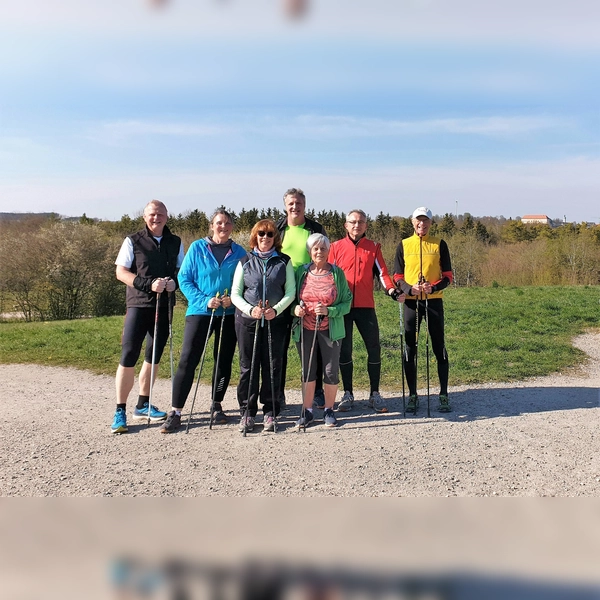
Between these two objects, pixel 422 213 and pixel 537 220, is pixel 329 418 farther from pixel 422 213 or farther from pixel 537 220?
pixel 537 220

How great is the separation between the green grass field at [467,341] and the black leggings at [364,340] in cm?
130

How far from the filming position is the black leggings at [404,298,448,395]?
21.9ft

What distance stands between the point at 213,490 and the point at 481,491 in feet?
6.43

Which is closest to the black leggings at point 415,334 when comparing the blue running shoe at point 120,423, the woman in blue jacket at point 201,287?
the woman in blue jacket at point 201,287

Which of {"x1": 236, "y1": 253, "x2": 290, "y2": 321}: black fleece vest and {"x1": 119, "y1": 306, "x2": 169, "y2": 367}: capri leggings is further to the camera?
{"x1": 119, "y1": 306, "x2": 169, "y2": 367}: capri leggings

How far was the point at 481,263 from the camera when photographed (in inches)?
1056

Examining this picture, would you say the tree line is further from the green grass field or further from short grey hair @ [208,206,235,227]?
short grey hair @ [208,206,235,227]

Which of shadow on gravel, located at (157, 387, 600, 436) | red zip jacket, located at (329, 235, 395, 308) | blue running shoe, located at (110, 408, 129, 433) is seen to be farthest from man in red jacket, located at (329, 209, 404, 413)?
blue running shoe, located at (110, 408, 129, 433)

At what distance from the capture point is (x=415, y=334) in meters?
6.76

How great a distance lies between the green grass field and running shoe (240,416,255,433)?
2304 mm

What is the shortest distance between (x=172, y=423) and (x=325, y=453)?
165cm

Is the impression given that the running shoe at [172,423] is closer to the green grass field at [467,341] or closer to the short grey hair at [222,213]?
the short grey hair at [222,213]

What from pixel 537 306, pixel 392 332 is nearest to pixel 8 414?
pixel 392 332

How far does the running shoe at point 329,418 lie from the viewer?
6.09 metres
